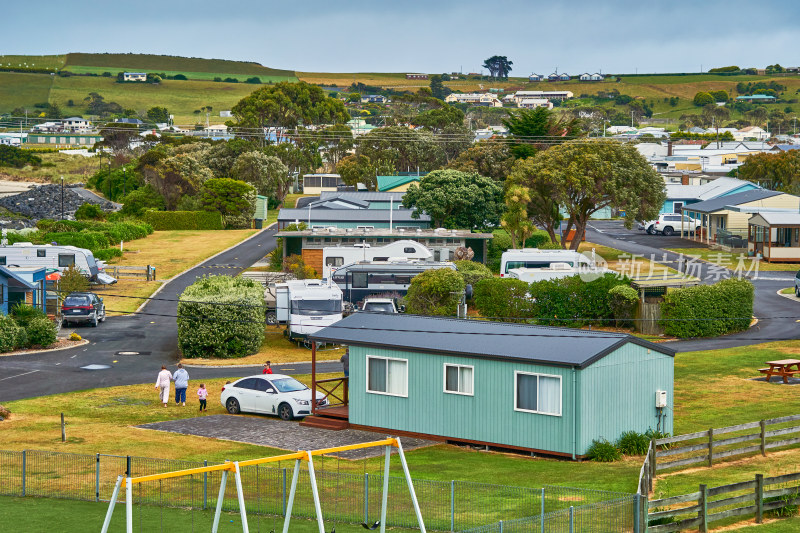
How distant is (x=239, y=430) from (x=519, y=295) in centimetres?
2368

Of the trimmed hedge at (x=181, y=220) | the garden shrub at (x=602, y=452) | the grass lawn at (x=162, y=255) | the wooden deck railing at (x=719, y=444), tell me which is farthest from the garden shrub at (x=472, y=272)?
the trimmed hedge at (x=181, y=220)

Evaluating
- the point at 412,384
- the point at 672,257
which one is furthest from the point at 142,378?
the point at 672,257

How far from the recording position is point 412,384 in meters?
30.6

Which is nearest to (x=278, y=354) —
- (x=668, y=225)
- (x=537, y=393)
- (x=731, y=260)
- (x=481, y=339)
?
(x=481, y=339)

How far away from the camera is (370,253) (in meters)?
61.4

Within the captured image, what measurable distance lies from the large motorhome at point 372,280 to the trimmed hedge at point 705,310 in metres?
12.9

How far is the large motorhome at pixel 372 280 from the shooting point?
54812mm

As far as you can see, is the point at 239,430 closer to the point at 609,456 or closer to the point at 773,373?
the point at 609,456

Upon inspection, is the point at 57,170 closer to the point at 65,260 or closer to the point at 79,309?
the point at 65,260

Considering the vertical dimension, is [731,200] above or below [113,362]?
above

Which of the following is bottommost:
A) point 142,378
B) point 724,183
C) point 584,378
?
point 142,378

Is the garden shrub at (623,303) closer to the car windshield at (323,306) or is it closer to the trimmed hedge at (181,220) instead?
the car windshield at (323,306)

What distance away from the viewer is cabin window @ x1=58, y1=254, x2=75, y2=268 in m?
64.2

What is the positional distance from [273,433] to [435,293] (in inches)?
830
